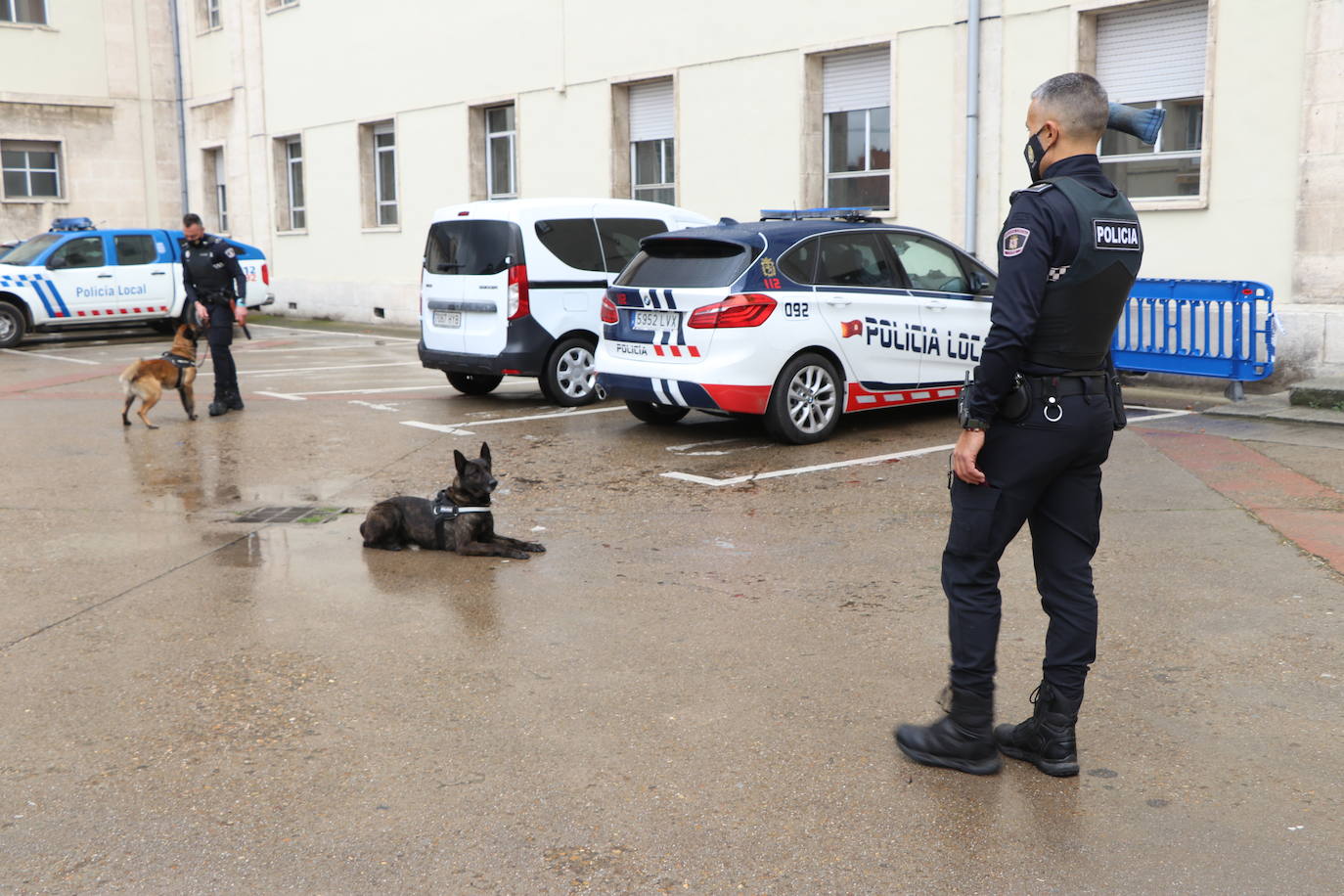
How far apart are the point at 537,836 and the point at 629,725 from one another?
836 mm

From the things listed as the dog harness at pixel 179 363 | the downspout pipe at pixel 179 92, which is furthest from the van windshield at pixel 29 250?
the downspout pipe at pixel 179 92

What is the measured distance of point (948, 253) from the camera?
1070cm

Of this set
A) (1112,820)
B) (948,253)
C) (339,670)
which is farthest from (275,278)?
(1112,820)

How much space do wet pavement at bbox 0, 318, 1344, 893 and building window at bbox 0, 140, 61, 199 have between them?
2456 cm

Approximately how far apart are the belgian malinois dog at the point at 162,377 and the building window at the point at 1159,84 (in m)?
9.04

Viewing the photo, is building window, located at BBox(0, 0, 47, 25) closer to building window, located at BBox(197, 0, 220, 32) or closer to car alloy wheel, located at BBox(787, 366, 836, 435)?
building window, located at BBox(197, 0, 220, 32)

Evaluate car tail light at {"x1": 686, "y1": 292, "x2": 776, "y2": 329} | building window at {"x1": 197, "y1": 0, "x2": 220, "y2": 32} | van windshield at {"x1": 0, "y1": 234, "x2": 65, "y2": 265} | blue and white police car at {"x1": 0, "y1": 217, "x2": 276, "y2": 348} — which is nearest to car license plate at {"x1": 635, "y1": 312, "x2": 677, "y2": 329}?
car tail light at {"x1": 686, "y1": 292, "x2": 776, "y2": 329}

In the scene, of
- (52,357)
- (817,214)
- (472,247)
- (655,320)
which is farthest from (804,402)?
(52,357)

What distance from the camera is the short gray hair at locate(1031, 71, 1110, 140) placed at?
3781 mm

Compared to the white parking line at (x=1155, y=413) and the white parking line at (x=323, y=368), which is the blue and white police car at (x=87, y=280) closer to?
the white parking line at (x=323, y=368)

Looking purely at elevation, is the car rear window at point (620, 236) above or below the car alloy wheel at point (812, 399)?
above

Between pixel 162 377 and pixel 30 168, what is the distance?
2231 centimetres

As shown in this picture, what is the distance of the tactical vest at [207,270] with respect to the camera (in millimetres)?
12031

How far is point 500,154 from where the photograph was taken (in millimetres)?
22547
